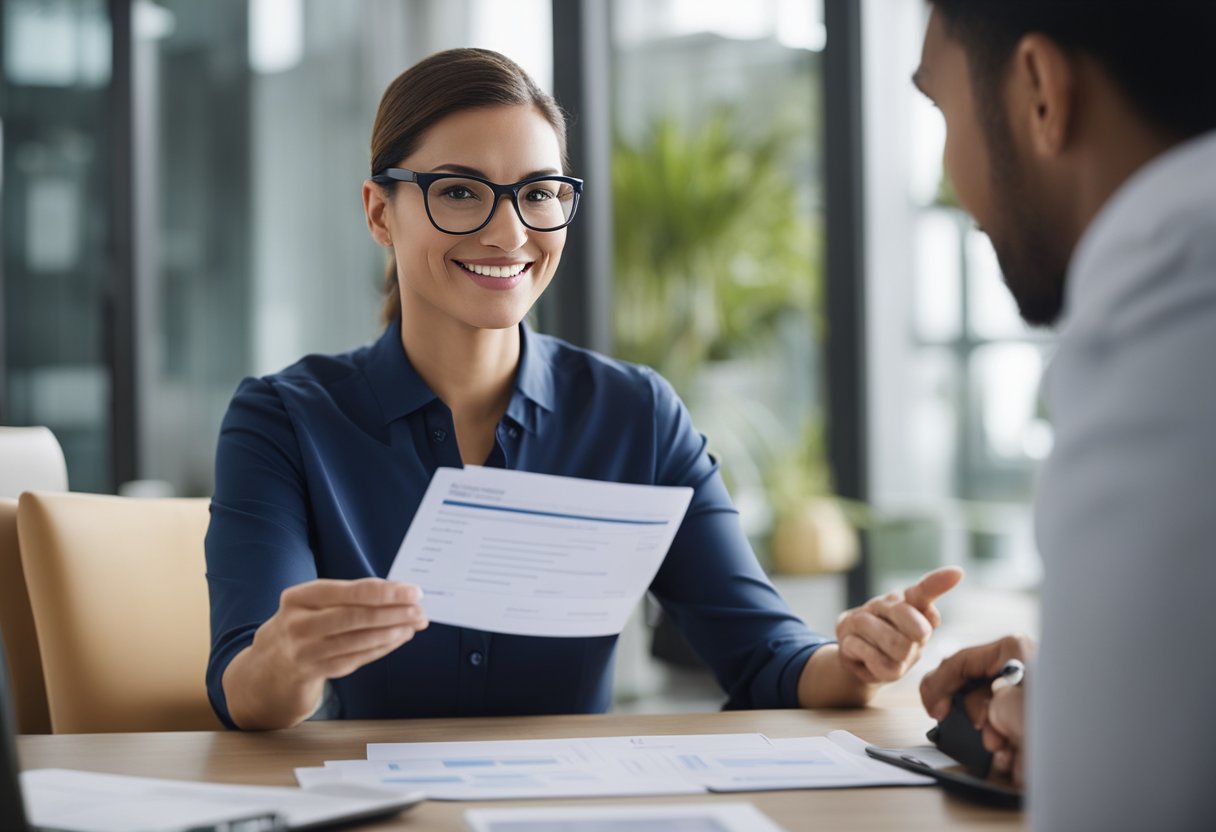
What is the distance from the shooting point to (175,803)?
2.94 feet

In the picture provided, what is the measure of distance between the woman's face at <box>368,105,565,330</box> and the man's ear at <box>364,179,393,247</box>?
0.06ft

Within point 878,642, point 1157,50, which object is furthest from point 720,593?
point 1157,50

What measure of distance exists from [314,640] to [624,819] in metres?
0.35

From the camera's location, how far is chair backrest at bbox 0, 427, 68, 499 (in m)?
1.81

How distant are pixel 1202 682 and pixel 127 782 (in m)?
0.79

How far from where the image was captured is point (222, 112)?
4.11m

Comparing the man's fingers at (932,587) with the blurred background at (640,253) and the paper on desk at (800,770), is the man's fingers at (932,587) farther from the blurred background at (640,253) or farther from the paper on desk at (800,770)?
the blurred background at (640,253)

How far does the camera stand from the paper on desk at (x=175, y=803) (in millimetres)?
840

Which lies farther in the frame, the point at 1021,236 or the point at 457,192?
the point at 457,192

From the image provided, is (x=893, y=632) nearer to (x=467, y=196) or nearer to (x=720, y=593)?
(x=720, y=593)

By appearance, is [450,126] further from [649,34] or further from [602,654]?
[649,34]

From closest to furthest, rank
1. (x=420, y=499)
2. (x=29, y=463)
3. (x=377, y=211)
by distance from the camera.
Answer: (x=420, y=499) < (x=377, y=211) < (x=29, y=463)

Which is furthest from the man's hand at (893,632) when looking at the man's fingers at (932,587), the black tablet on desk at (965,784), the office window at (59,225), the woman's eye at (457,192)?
the office window at (59,225)

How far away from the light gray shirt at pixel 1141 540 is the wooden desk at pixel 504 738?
11.4 inches
